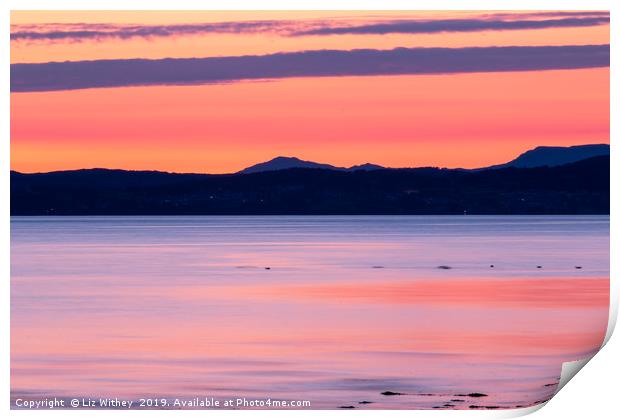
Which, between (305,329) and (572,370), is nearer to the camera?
(572,370)

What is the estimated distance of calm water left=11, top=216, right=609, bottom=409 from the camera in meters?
14.6

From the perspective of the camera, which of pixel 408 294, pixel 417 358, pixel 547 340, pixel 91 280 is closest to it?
pixel 417 358

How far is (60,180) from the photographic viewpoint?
30562 millimetres

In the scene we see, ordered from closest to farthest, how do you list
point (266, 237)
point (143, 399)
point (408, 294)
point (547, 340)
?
point (143, 399) < point (547, 340) < point (408, 294) < point (266, 237)

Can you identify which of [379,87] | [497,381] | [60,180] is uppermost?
[379,87]

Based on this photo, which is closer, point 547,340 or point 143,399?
point 143,399

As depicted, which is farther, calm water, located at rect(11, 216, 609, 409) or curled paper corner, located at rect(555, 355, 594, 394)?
calm water, located at rect(11, 216, 609, 409)

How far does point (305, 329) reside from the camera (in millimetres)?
18938

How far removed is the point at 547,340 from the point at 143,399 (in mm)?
6533

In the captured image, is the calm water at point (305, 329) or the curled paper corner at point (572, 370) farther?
the calm water at point (305, 329)

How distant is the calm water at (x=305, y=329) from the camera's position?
14.6 metres
